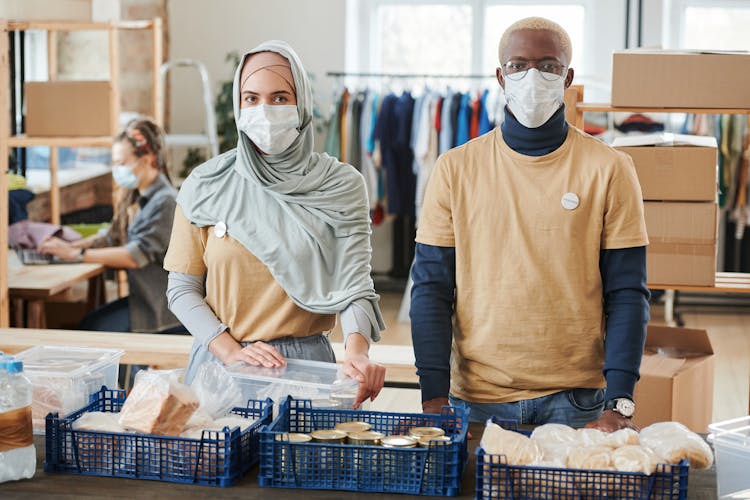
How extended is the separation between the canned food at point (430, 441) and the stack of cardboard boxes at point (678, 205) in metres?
1.87

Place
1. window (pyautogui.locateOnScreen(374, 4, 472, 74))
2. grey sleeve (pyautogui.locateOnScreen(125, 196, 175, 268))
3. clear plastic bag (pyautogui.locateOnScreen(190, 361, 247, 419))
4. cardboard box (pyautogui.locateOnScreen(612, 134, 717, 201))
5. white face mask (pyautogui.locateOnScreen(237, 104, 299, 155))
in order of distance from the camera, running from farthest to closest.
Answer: window (pyautogui.locateOnScreen(374, 4, 472, 74))
grey sleeve (pyautogui.locateOnScreen(125, 196, 175, 268))
cardboard box (pyautogui.locateOnScreen(612, 134, 717, 201))
white face mask (pyautogui.locateOnScreen(237, 104, 299, 155))
clear plastic bag (pyautogui.locateOnScreen(190, 361, 247, 419))

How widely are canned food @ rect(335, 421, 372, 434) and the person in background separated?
2488 millimetres

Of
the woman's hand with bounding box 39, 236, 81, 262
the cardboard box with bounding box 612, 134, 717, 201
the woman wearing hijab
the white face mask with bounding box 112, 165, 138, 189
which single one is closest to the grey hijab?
the woman wearing hijab

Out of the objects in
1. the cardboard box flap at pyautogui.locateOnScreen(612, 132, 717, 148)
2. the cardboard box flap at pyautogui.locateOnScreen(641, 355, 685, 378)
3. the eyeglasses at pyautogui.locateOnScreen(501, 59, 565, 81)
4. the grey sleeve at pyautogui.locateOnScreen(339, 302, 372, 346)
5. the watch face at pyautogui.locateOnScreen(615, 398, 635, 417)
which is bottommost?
the cardboard box flap at pyautogui.locateOnScreen(641, 355, 685, 378)

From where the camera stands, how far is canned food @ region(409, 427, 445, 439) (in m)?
1.66

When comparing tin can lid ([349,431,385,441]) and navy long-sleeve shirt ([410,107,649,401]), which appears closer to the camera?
tin can lid ([349,431,385,441])

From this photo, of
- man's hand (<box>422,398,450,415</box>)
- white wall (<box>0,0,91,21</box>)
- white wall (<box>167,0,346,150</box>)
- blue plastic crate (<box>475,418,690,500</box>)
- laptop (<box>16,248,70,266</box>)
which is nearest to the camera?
blue plastic crate (<box>475,418,690,500</box>)

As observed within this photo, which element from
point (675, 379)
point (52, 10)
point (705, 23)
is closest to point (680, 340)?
point (675, 379)

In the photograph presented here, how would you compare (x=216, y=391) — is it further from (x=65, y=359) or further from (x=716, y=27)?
(x=716, y=27)

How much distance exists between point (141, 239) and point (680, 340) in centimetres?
209

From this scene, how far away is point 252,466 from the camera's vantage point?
68.2 inches

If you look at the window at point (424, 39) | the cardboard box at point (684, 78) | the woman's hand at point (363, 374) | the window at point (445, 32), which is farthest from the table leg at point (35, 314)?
the window at point (424, 39)

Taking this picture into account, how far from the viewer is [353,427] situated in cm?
171

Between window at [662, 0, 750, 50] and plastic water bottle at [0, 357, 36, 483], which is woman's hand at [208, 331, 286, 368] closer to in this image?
plastic water bottle at [0, 357, 36, 483]
